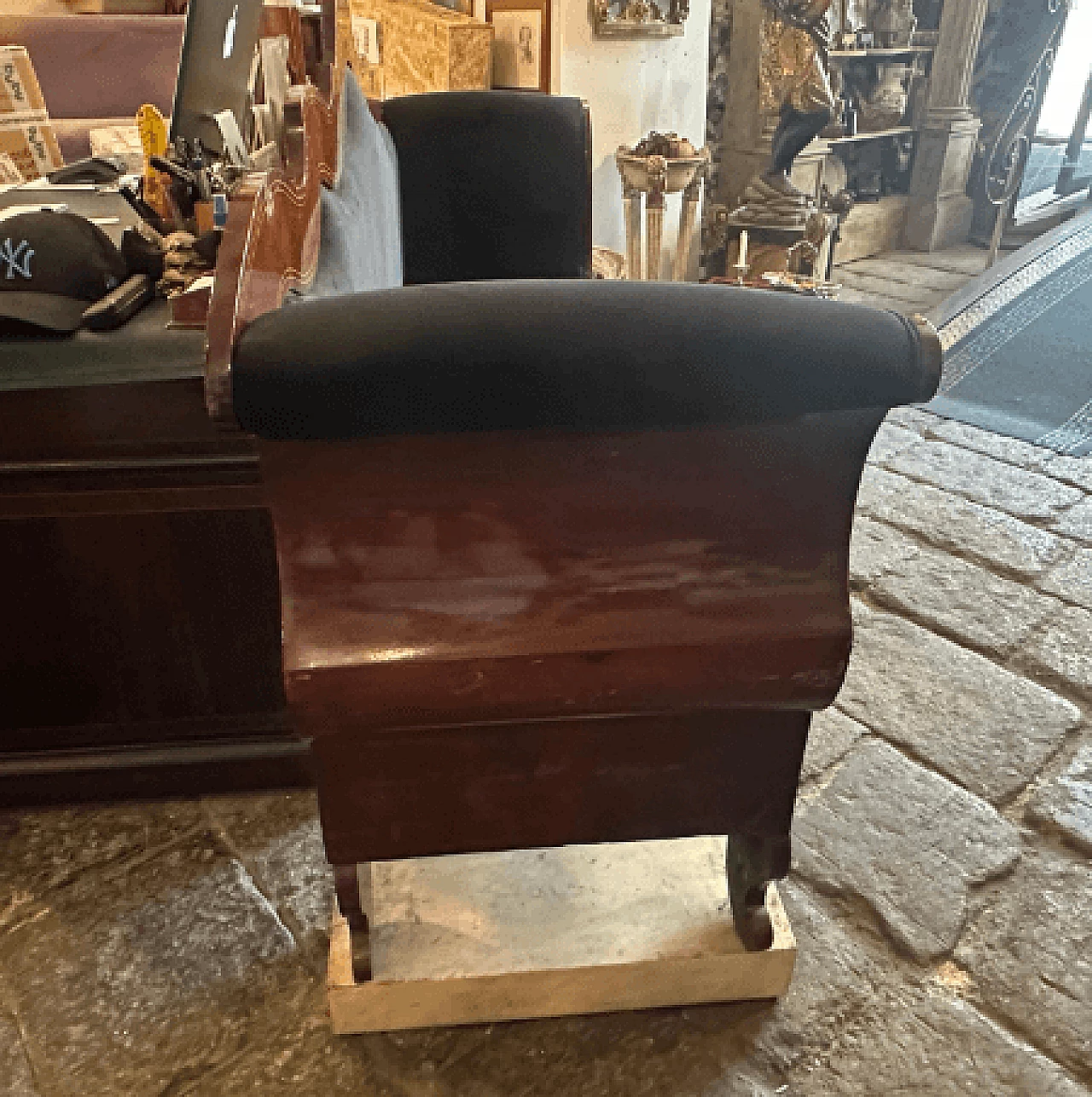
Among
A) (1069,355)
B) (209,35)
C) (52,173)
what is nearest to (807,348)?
(209,35)

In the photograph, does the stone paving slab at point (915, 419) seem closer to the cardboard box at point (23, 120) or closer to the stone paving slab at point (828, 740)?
the stone paving slab at point (828, 740)

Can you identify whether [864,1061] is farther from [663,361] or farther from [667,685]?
[663,361]

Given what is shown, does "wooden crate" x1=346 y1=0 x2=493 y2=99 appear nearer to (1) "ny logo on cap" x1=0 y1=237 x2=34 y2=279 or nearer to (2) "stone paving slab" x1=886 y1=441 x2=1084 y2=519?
(2) "stone paving slab" x1=886 y1=441 x2=1084 y2=519

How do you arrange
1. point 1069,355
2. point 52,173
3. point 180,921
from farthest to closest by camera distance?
point 1069,355 < point 52,173 < point 180,921

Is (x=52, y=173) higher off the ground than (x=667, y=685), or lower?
higher

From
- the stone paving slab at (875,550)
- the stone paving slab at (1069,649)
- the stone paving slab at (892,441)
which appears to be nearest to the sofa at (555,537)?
the stone paving slab at (1069,649)

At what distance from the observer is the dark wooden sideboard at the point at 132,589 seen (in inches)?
48.1

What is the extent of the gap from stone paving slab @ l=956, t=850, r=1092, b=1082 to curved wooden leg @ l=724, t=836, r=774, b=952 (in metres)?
0.33

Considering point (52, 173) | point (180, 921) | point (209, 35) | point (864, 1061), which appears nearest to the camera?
point (864, 1061)

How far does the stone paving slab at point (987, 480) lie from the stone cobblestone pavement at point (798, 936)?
0.67 metres

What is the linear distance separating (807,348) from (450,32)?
293 cm

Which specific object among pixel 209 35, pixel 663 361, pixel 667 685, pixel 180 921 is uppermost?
pixel 209 35

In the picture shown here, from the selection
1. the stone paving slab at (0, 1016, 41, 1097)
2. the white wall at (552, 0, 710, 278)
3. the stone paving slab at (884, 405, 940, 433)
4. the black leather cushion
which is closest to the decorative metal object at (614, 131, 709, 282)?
the white wall at (552, 0, 710, 278)

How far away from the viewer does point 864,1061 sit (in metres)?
1.16
